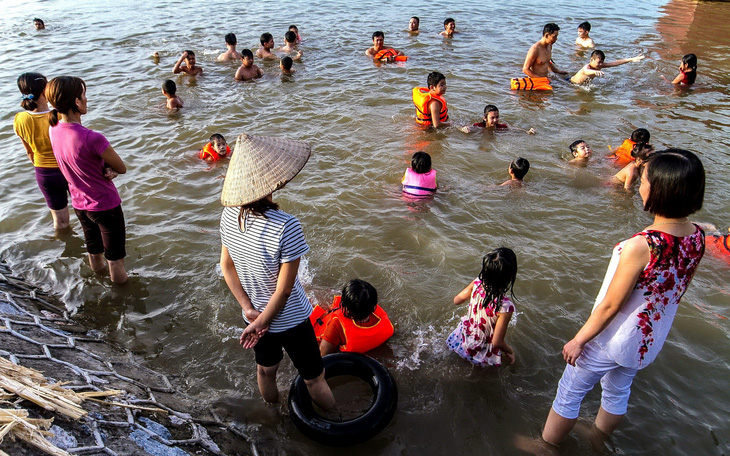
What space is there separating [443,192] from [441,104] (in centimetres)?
219

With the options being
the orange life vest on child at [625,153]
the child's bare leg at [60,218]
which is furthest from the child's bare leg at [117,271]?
the orange life vest on child at [625,153]

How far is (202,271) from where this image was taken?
5082mm

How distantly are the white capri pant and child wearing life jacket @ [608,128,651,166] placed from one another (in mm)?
4965

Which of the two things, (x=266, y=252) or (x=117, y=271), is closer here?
(x=266, y=252)

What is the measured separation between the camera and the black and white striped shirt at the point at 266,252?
2461mm

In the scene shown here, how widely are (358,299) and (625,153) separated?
5.54 m

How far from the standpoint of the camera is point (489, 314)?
3.43 m

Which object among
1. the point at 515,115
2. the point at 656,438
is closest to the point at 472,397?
the point at 656,438

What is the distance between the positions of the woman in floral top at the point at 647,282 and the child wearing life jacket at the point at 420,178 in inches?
144

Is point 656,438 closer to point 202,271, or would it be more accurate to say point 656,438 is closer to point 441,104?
point 202,271

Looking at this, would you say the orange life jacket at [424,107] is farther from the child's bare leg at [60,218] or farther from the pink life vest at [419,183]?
the child's bare leg at [60,218]

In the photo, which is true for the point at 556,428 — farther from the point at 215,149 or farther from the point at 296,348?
the point at 215,149

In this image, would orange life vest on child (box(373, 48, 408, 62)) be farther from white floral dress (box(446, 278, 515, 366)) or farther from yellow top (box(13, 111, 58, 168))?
white floral dress (box(446, 278, 515, 366))

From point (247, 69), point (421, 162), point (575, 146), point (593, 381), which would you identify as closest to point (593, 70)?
point (575, 146)
